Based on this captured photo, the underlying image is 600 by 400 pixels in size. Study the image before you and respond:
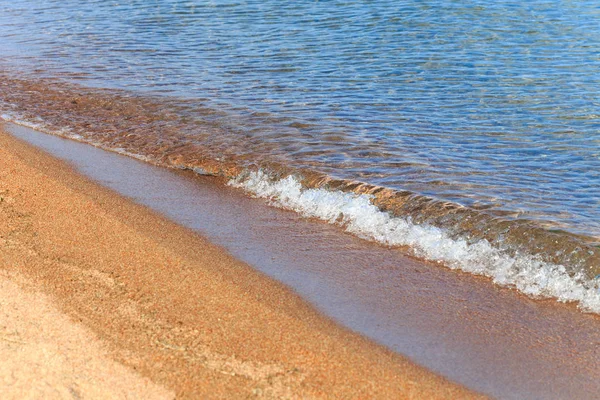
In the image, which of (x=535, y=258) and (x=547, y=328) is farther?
(x=535, y=258)

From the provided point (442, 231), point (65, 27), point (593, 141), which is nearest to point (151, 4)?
point (65, 27)

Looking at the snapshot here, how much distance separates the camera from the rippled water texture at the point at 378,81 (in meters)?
6.77

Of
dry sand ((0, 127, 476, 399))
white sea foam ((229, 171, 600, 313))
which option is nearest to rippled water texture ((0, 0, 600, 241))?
white sea foam ((229, 171, 600, 313))

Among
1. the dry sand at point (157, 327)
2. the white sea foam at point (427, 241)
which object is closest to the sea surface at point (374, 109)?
the white sea foam at point (427, 241)

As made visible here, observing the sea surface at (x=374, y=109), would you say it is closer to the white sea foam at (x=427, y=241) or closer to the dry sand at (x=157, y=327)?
the white sea foam at (x=427, y=241)

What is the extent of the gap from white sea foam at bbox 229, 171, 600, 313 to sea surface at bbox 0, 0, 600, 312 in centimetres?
1

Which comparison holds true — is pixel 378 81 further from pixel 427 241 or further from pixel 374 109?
pixel 427 241

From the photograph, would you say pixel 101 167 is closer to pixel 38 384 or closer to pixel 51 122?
pixel 51 122

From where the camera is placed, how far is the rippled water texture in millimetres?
6770

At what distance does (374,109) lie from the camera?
8.62 metres

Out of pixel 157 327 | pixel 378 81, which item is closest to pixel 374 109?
pixel 378 81

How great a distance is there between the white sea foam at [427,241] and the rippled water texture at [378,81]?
536 millimetres

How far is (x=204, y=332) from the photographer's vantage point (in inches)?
157

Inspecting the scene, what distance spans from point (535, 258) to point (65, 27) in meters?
11.3
